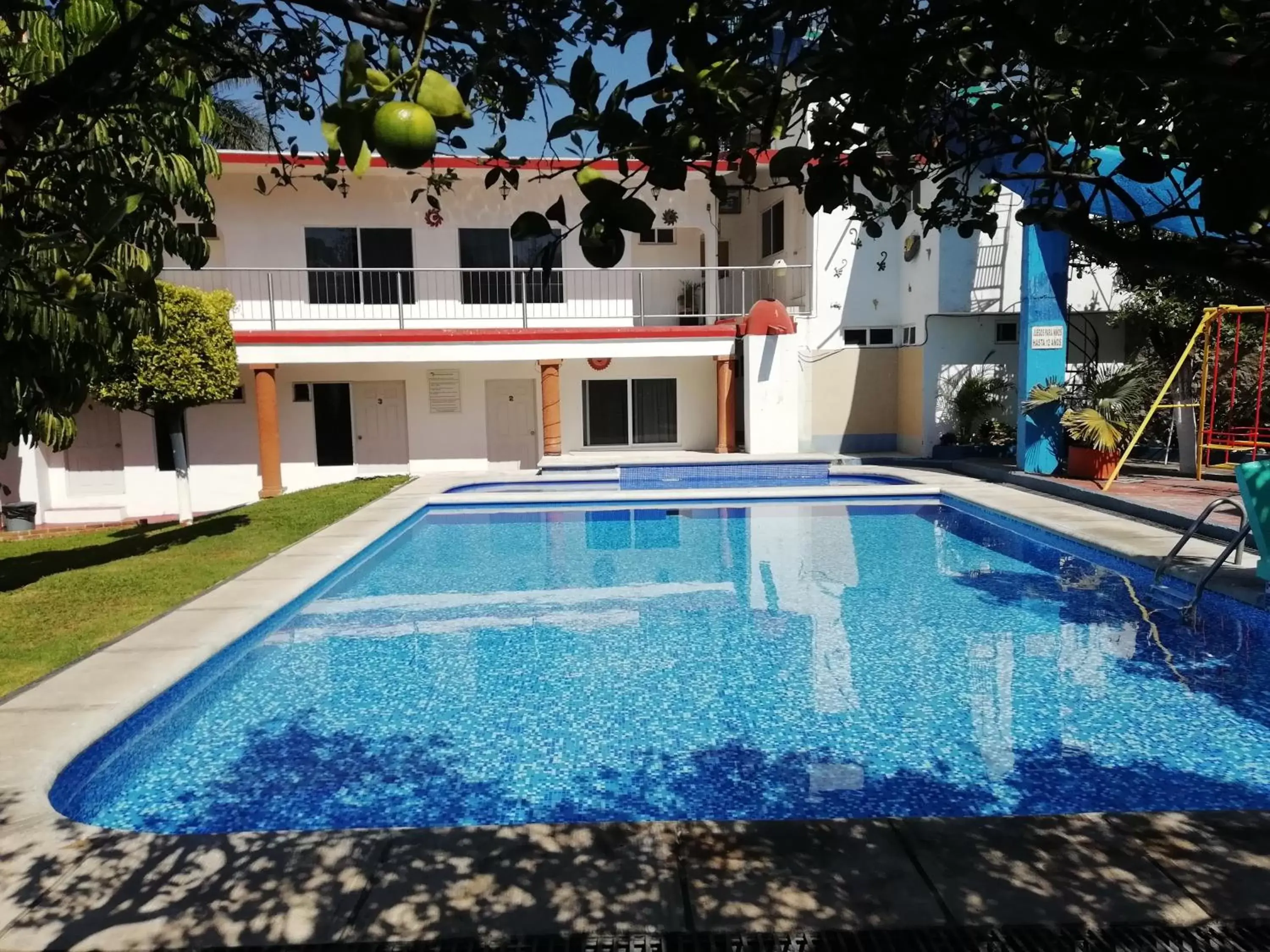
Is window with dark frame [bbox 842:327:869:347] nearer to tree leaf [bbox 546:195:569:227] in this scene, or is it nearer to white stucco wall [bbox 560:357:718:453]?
white stucco wall [bbox 560:357:718:453]

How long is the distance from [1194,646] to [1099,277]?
10997 millimetres

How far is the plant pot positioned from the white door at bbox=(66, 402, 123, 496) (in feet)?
54.4

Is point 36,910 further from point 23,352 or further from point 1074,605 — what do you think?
point 1074,605

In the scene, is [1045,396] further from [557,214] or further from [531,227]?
[531,227]

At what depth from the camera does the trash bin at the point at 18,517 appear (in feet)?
46.8

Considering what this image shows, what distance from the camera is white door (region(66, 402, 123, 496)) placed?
16.3 metres

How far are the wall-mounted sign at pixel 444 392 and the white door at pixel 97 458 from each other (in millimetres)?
5708

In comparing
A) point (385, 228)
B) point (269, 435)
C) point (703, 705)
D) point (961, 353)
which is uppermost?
point (385, 228)

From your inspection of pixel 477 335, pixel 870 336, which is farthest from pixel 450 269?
pixel 870 336

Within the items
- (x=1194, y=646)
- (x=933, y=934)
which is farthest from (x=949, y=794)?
(x=1194, y=646)

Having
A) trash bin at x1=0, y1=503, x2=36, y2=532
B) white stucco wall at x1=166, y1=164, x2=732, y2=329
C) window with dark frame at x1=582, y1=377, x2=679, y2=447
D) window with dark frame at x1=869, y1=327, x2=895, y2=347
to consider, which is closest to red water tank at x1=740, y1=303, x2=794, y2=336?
white stucco wall at x1=166, y1=164, x2=732, y2=329

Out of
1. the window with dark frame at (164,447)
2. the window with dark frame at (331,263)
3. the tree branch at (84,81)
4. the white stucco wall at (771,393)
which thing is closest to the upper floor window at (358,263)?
the window with dark frame at (331,263)

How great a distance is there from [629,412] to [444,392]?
3.86m

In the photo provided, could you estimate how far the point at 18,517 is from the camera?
14328 millimetres
